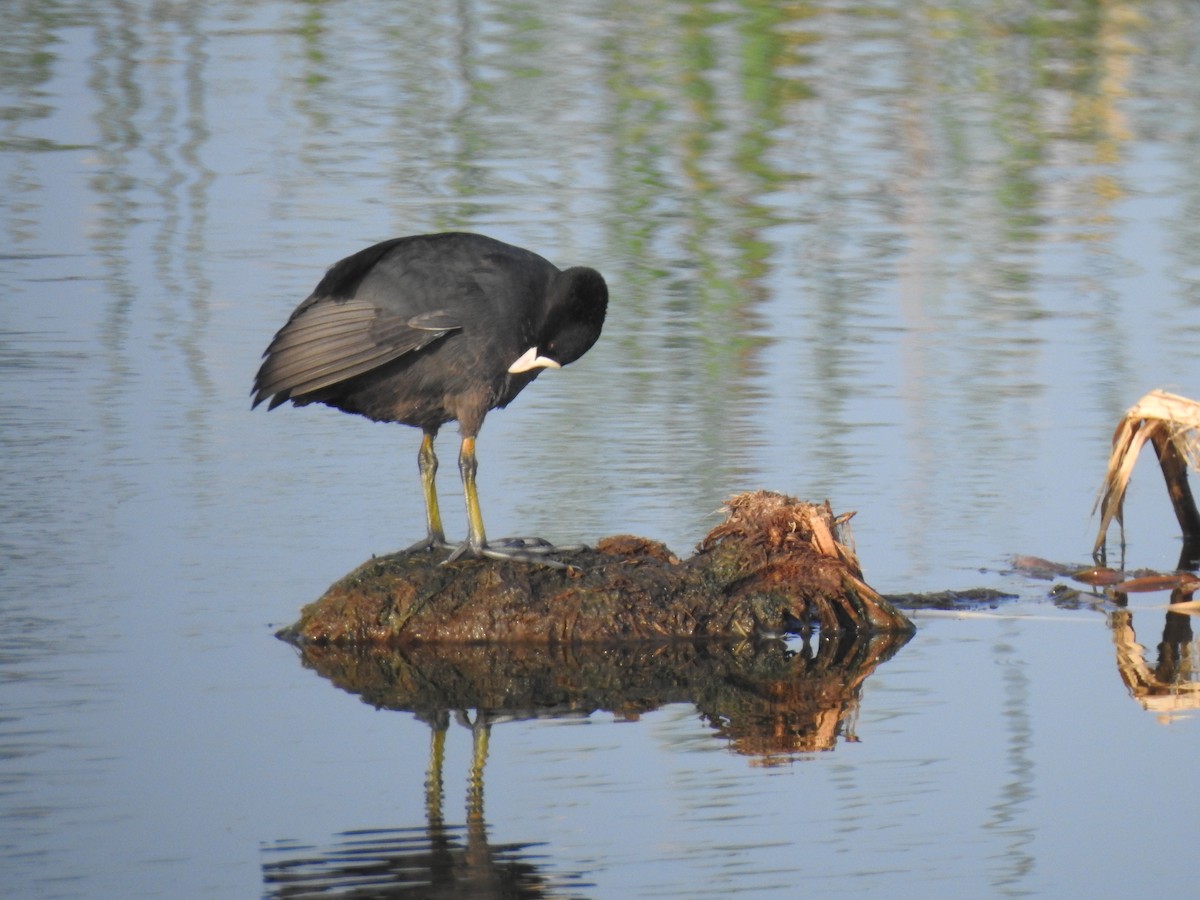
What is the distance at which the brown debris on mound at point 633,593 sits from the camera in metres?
5.78

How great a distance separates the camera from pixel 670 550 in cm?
620

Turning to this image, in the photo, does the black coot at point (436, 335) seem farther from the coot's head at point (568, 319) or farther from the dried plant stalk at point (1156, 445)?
the dried plant stalk at point (1156, 445)

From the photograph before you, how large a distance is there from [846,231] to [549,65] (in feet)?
15.2

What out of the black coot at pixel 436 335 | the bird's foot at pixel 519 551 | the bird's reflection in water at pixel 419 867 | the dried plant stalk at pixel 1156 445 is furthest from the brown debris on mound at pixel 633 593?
the bird's reflection in water at pixel 419 867

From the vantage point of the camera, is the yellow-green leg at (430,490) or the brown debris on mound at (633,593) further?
the yellow-green leg at (430,490)

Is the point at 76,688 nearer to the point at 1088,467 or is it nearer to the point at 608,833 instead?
the point at 608,833

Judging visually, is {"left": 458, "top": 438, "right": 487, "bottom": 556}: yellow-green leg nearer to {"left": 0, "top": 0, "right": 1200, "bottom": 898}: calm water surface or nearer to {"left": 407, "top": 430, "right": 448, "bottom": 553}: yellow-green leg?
{"left": 407, "top": 430, "right": 448, "bottom": 553}: yellow-green leg

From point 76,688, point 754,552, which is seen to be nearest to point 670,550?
point 754,552

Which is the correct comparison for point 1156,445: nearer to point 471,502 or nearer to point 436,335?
point 471,502

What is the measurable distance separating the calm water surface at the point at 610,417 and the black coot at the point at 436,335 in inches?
21.9

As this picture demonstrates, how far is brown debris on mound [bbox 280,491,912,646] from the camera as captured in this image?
19.0 ft

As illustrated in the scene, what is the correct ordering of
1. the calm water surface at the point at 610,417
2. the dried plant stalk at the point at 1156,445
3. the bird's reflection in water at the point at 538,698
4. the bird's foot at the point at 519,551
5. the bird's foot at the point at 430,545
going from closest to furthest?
the bird's reflection in water at the point at 538,698 < the calm water surface at the point at 610,417 < the bird's foot at the point at 519,551 < the bird's foot at the point at 430,545 < the dried plant stalk at the point at 1156,445

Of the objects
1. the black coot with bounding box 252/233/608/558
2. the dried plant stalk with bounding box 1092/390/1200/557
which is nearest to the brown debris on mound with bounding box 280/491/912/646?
the black coot with bounding box 252/233/608/558

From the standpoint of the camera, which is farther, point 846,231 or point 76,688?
point 846,231
